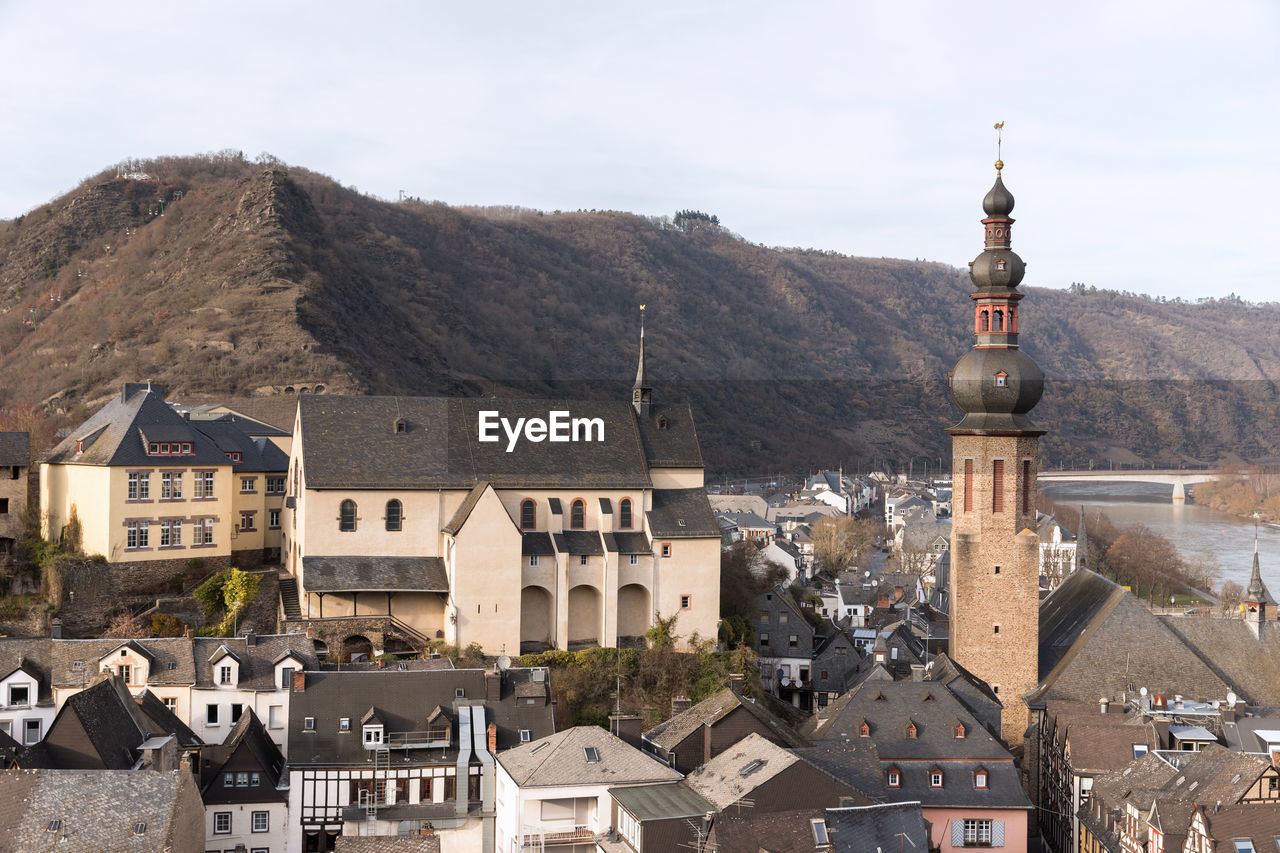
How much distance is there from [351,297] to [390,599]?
69.4 meters

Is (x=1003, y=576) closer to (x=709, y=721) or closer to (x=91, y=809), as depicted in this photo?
(x=709, y=721)

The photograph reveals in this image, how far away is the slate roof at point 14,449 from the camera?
6050 centimetres

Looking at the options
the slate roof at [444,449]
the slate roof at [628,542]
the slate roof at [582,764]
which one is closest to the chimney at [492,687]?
the slate roof at [582,764]

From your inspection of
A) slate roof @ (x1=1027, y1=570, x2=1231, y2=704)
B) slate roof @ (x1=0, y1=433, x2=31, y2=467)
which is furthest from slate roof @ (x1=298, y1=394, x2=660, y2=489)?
slate roof @ (x1=1027, y1=570, x2=1231, y2=704)

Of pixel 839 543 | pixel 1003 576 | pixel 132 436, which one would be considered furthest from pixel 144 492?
pixel 839 543

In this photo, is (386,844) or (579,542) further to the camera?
(579,542)

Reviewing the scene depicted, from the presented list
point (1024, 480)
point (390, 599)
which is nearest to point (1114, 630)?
point (1024, 480)

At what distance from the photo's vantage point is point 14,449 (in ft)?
200

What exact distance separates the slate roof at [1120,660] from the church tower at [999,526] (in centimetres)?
142

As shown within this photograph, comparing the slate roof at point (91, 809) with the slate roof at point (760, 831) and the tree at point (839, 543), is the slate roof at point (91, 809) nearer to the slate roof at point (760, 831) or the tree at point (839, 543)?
the slate roof at point (760, 831)

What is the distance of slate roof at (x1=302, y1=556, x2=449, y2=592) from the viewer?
5656 centimetres

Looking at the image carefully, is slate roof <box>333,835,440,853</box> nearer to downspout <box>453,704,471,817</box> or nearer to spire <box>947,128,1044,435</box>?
downspout <box>453,704,471,817</box>

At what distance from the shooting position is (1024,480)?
197 feet

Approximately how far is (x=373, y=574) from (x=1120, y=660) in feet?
100
